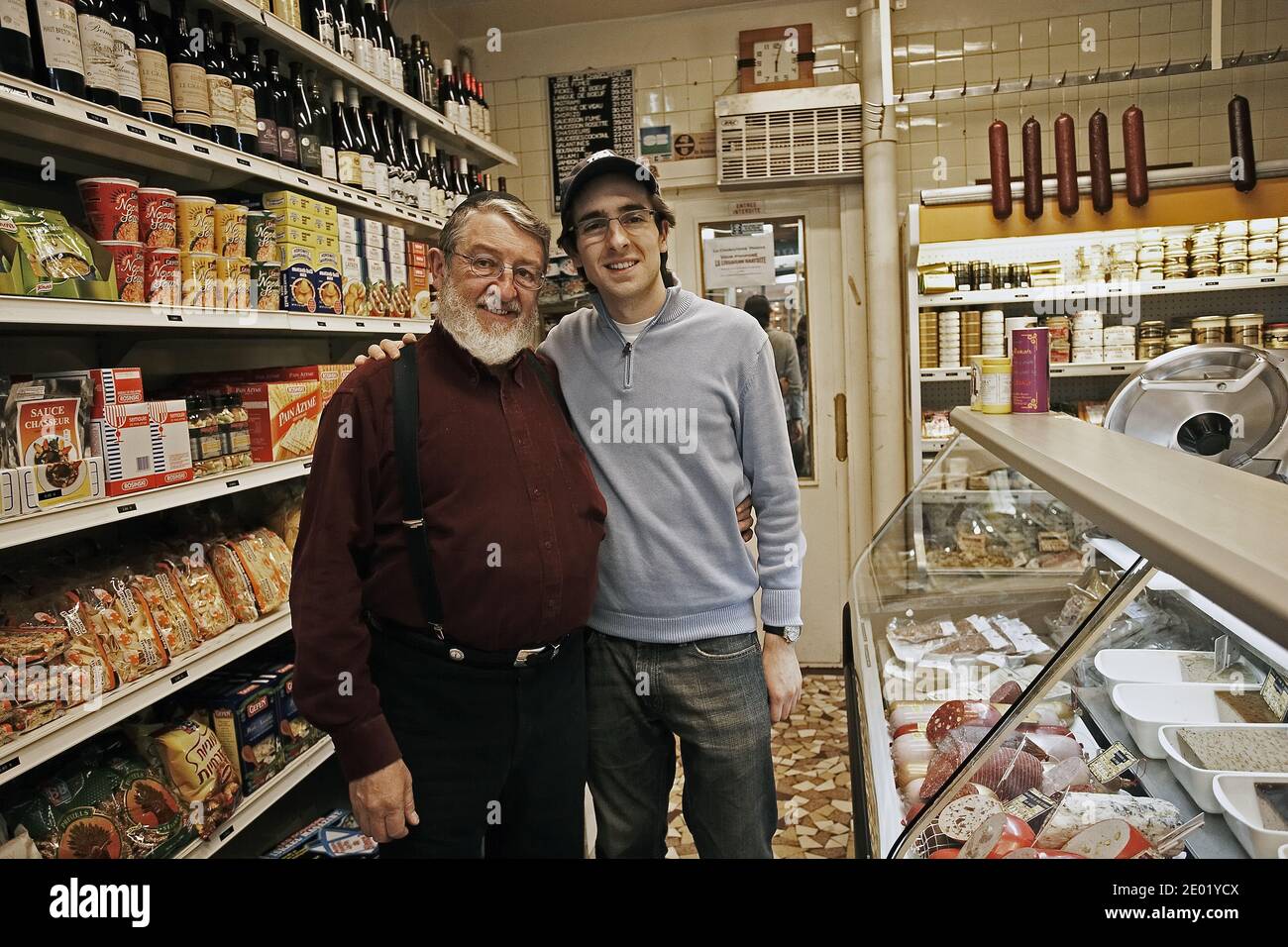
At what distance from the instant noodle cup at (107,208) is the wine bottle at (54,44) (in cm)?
22

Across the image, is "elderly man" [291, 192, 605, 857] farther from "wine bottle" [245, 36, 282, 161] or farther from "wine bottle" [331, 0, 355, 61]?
"wine bottle" [331, 0, 355, 61]

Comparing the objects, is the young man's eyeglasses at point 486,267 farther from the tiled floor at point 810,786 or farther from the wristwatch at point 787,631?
the tiled floor at point 810,786

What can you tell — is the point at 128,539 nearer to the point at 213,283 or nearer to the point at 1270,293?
the point at 213,283

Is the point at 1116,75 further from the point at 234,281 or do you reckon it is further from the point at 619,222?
the point at 234,281

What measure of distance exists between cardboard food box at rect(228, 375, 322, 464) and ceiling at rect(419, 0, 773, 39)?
9.79ft

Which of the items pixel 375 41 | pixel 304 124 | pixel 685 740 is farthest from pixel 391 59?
pixel 685 740

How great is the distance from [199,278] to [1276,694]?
8.14 feet

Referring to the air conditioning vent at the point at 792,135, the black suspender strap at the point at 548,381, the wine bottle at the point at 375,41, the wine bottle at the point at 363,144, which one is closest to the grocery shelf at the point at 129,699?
the black suspender strap at the point at 548,381

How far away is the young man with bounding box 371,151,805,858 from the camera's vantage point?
→ 181cm

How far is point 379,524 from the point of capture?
63.7 inches

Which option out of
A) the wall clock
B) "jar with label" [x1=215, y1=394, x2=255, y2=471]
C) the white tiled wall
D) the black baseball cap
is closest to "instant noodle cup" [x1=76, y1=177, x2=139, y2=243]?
"jar with label" [x1=215, y1=394, x2=255, y2=471]

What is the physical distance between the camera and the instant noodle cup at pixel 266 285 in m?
2.43

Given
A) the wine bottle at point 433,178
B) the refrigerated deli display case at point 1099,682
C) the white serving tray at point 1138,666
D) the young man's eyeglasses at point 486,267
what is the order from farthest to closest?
the wine bottle at point 433,178 < the young man's eyeglasses at point 486,267 < the white serving tray at point 1138,666 < the refrigerated deli display case at point 1099,682

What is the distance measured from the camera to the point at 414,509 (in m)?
1.57
